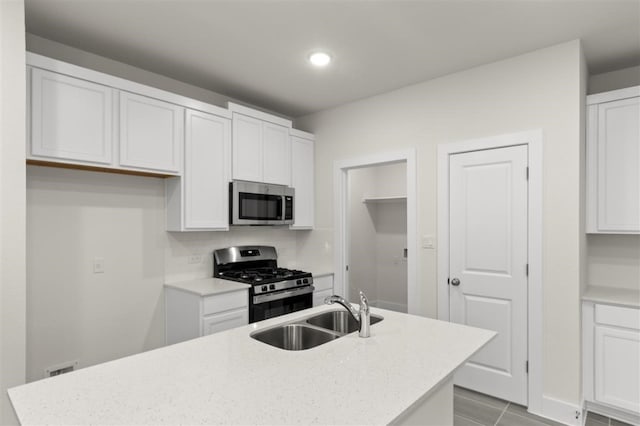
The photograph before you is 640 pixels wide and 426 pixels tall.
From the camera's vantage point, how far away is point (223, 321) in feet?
9.64

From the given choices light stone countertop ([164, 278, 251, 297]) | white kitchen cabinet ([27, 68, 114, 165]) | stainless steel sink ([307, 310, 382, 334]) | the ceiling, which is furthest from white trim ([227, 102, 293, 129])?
stainless steel sink ([307, 310, 382, 334])

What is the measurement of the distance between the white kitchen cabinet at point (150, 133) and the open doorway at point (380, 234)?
2.88m

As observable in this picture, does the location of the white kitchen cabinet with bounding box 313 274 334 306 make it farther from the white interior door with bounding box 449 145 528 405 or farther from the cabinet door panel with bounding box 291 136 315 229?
the white interior door with bounding box 449 145 528 405

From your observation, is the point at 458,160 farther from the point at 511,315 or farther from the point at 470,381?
the point at 470,381

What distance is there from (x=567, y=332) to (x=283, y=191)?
275 centimetres

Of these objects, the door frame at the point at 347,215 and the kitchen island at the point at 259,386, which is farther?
the door frame at the point at 347,215

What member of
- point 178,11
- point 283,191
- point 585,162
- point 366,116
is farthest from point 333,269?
point 178,11

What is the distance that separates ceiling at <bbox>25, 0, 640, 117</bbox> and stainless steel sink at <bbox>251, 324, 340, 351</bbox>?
1904mm

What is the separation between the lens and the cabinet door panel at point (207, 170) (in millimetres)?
3072

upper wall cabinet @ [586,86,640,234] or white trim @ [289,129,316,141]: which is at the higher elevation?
white trim @ [289,129,316,141]

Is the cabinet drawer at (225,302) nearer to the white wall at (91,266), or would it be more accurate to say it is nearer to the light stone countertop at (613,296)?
the white wall at (91,266)

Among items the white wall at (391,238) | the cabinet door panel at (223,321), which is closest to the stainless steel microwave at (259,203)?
the cabinet door panel at (223,321)

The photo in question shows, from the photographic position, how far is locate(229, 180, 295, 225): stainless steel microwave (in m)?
3.39

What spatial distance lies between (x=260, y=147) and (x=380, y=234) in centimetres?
280
